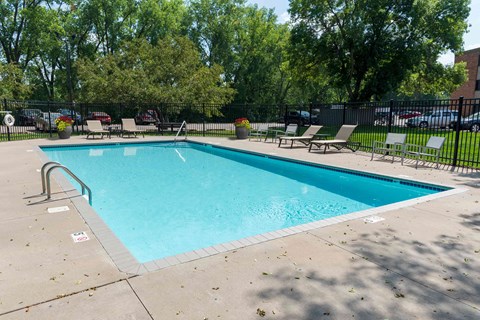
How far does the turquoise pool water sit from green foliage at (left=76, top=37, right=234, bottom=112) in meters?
9.00

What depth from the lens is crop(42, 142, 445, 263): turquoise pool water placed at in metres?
5.59

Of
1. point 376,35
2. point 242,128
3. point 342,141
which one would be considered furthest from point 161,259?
point 376,35

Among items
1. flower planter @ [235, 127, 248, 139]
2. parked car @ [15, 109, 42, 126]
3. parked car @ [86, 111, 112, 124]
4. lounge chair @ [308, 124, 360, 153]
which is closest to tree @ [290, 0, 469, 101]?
flower planter @ [235, 127, 248, 139]

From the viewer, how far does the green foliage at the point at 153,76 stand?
2066 cm

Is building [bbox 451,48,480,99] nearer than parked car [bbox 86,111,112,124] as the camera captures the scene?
No

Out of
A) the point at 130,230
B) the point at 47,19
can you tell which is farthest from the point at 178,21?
the point at 130,230

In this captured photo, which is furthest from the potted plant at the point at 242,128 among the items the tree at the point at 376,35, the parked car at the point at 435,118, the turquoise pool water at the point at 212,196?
the tree at the point at 376,35

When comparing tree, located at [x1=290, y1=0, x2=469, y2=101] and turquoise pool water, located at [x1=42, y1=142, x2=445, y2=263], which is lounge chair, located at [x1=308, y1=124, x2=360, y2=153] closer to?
turquoise pool water, located at [x1=42, y1=142, x2=445, y2=263]

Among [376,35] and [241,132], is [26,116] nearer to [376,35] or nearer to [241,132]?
[241,132]

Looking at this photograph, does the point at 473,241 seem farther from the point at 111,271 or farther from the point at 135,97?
the point at 135,97

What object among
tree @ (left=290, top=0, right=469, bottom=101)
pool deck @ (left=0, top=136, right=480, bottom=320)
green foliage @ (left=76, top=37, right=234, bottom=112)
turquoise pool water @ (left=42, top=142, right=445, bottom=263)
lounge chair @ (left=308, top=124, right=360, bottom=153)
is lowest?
turquoise pool water @ (left=42, top=142, right=445, bottom=263)

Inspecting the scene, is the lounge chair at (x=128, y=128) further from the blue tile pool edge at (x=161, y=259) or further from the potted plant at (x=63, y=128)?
the blue tile pool edge at (x=161, y=259)

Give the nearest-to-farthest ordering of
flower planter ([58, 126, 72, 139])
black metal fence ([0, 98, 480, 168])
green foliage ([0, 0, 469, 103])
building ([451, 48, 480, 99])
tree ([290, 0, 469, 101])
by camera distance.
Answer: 1. black metal fence ([0, 98, 480, 168])
2. flower planter ([58, 126, 72, 139])
3. tree ([290, 0, 469, 101])
4. green foliage ([0, 0, 469, 103])
5. building ([451, 48, 480, 99])

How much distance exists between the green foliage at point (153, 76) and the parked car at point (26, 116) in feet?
11.4
